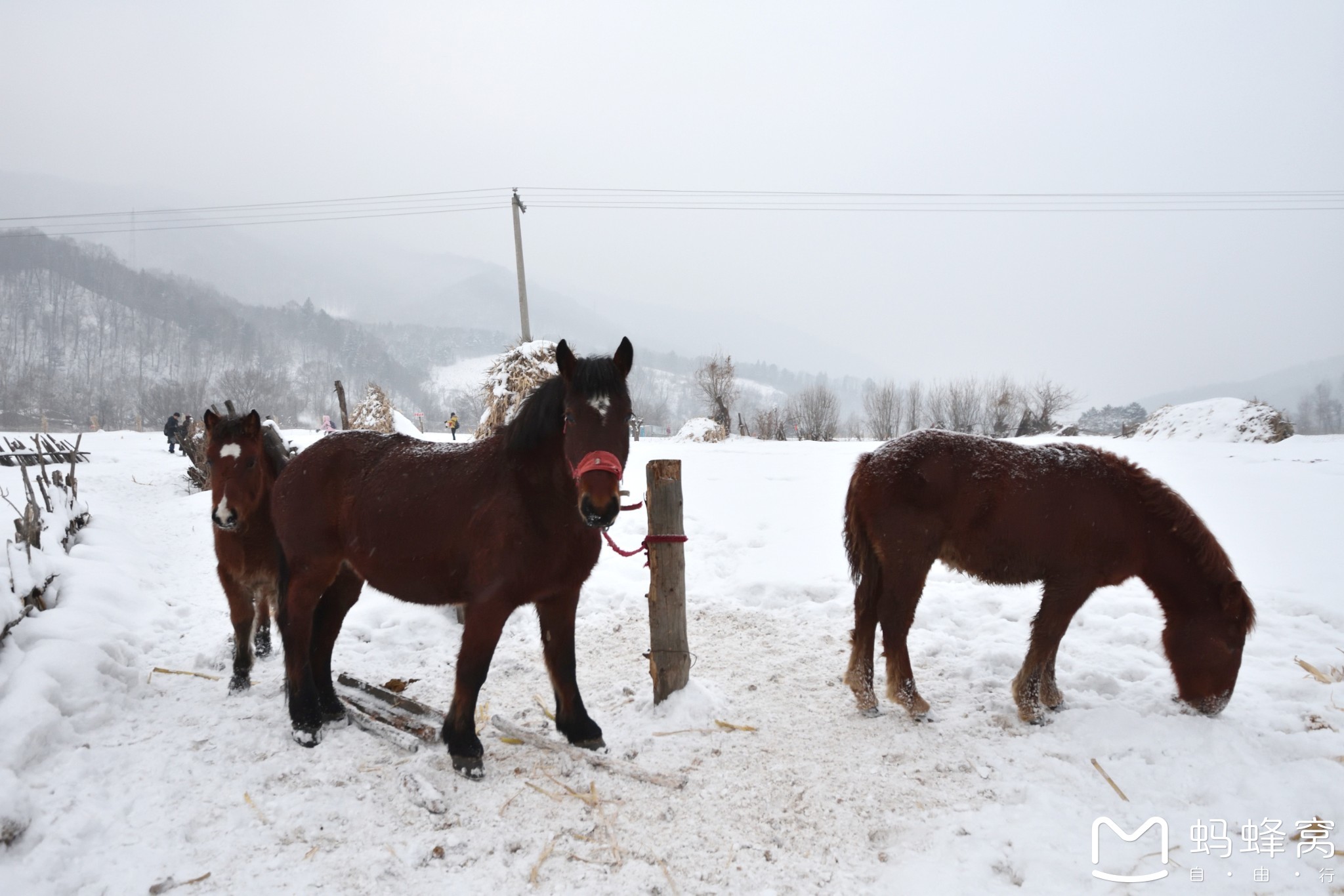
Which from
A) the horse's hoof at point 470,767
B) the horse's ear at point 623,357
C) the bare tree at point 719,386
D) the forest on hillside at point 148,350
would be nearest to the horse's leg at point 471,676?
the horse's hoof at point 470,767

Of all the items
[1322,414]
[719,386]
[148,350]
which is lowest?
[1322,414]

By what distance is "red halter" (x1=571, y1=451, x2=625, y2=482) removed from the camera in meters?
2.76

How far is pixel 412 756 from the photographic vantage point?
3.37 metres

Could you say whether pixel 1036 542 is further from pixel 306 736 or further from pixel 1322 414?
pixel 1322 414

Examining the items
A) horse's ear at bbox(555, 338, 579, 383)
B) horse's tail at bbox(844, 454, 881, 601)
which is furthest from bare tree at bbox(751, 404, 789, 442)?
horse's ear at bbox(555, 338, 579, 383)

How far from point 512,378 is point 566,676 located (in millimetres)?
5945

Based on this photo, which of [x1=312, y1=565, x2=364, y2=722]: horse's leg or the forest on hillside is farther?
the forest on hillside

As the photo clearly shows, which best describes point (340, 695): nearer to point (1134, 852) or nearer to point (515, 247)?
point (1134, 852)

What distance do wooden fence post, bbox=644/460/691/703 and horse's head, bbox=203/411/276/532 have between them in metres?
2.78

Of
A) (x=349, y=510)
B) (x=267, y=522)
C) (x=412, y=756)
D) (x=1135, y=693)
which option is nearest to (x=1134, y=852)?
(x=1135, y=693)

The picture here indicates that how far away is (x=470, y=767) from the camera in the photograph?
3197 millimetres

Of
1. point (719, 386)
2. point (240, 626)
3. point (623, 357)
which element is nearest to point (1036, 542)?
point (623, 357)

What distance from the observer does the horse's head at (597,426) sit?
2.73 m

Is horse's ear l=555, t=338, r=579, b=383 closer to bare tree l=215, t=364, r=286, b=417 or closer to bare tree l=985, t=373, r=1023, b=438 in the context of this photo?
bare tree l=985, t=373, r=1023, b=438
